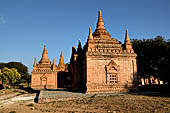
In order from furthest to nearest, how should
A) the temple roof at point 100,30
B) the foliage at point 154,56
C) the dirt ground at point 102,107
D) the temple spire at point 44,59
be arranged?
the temple spire at point 44,59, the foliage at point 154,56, the temple roof at point 100,30, the dirt ground at point 102,107

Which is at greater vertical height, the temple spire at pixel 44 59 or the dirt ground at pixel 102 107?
the temple spire at pixel 44 59

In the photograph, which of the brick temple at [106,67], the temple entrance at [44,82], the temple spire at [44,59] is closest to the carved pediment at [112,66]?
the brick temple at [106,67]

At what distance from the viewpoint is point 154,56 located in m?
35.8

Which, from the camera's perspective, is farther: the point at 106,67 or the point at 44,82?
the point at 44,82

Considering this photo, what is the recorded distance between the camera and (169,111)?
415 inches

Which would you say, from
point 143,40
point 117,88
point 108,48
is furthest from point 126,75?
point 143,40

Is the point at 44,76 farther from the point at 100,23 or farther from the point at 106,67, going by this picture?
the point at 106,67

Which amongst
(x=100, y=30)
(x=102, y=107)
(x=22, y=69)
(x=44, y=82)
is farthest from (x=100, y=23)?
(x=22, y=69)

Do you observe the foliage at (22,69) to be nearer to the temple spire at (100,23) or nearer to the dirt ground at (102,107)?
the temple spire at (100,23)

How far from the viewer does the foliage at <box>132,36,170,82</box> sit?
32.6m

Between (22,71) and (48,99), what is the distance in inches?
2271

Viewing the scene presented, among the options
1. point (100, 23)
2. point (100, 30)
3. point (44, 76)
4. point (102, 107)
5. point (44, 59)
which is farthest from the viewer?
point (44, 59)

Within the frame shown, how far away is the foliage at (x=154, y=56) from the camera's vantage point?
1283 inches

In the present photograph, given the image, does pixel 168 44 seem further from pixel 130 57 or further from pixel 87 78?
pixel 87 78
